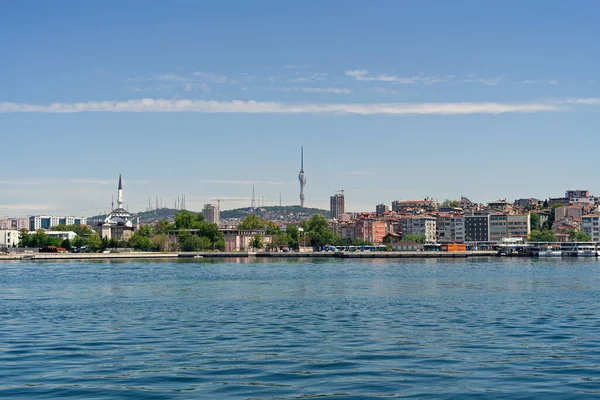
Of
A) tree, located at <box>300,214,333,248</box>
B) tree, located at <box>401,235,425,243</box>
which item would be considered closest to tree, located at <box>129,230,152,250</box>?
tree, located at <box>300,214,333,248</box>

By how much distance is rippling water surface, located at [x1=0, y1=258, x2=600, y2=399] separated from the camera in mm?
12211

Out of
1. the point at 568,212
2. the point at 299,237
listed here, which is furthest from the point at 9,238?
the point at 568,212

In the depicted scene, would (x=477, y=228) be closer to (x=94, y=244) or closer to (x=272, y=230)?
(x=272, y=230)

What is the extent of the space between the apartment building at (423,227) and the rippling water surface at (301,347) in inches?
4651

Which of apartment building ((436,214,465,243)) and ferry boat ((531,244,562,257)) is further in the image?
apartment building ((436,214,465,243))

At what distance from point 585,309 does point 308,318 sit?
8.52m

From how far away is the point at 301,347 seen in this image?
1612 cm

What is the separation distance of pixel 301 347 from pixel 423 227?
133 meters

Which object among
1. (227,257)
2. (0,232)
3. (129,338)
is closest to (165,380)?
(129,338)

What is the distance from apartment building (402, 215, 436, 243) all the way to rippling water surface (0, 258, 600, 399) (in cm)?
11812

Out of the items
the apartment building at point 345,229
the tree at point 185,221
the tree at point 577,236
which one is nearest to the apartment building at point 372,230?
the apartment building at point 345,229

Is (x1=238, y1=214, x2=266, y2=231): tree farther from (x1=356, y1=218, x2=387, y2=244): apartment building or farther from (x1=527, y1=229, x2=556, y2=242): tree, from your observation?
(x1=527, y1=229, x2=556, y2=242): tree

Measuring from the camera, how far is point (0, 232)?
12469 cm

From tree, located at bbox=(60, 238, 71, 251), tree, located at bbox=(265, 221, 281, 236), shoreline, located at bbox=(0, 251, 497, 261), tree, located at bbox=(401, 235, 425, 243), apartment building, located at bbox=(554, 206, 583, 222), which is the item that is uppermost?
apartment building, located at bbox=(554, 206, 583, 222)
